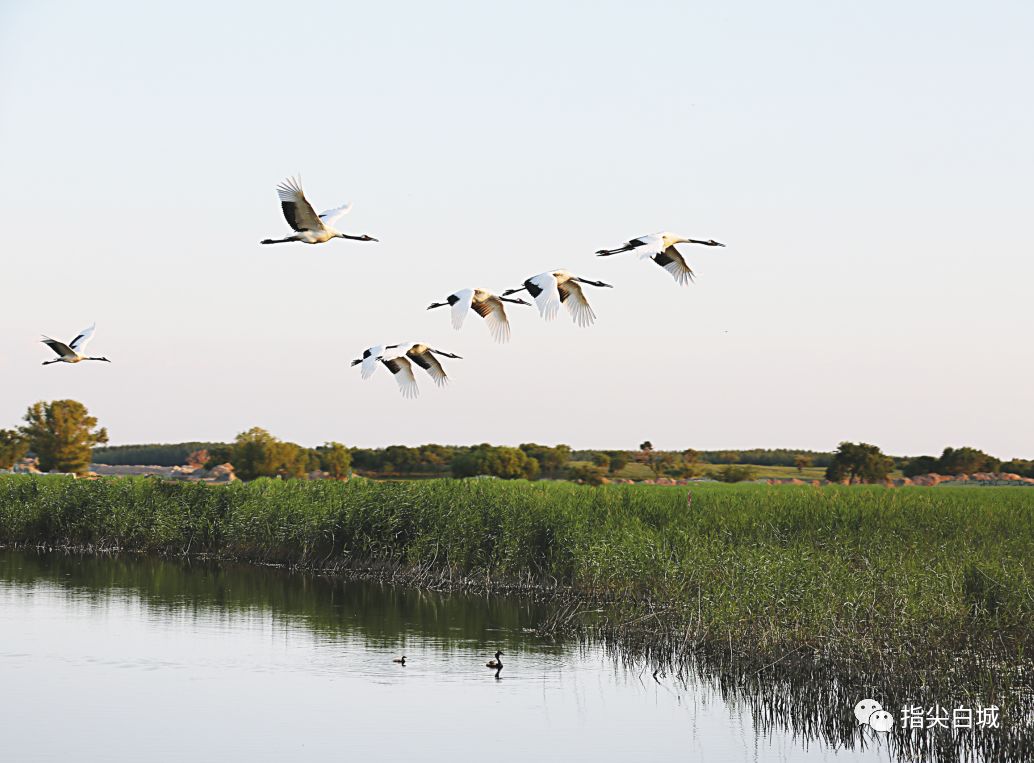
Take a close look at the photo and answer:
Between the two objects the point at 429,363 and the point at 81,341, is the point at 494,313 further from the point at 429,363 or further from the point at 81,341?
the point at 81,341

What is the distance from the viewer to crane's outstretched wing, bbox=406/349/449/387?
13344 millimetres

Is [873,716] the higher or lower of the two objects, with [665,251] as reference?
lower

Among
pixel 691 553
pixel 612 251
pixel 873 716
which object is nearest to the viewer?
pixel 873 716

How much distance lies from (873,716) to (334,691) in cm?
616

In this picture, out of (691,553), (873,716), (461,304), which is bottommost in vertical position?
(873,716)

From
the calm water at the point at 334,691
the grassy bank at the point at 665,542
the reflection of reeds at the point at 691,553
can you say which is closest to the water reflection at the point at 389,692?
the calm water at the point at 334,691

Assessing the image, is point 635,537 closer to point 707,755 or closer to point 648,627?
point 648,627

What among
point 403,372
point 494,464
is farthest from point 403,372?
point 494,464

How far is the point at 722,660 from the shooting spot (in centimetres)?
1345

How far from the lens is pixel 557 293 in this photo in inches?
458

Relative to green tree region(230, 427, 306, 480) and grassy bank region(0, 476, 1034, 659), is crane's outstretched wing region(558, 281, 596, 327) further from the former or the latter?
green tree region(230, 427, 306, 480)

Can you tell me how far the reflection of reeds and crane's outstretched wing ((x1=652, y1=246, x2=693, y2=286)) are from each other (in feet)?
11.1

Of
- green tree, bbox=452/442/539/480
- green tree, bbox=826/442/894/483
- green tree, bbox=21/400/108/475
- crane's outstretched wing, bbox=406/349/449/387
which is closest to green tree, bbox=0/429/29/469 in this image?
green tree, bbox=21/400/108/475

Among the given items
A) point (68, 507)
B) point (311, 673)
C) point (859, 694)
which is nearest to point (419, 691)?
point (311, 673)
